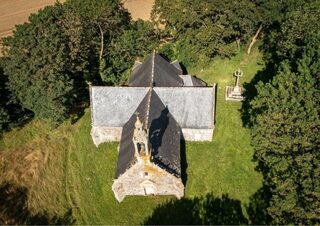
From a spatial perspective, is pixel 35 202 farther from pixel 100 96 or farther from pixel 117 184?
pixel 100 96

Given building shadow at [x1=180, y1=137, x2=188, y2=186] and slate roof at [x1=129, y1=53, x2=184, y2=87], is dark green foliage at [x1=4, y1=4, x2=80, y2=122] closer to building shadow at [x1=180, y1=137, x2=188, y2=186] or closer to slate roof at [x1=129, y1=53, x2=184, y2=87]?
slate roof at [x1=129, y1=53, x2=184, y2=87]

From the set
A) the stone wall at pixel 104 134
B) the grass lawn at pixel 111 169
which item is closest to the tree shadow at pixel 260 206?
the grass lawn at pixel 111 169

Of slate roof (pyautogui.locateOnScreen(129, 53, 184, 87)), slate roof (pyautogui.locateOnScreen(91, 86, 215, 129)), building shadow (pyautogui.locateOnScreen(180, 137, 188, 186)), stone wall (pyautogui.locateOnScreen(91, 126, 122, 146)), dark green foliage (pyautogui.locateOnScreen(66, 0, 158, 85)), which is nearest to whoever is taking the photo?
building shadow (pyautogui.locateOnScreen(180, 137, 188, 186))

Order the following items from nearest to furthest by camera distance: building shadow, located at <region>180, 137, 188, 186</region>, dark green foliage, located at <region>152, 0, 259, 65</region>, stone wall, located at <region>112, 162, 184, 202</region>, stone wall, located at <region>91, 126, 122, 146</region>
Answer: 1. stone wall, located at <region>112, 162, 184, 202</region>
2. building shadow, located at <region>180, 137, 188, 186</region>
3. stone wall, located at <region>91, 126, 122, 146</region>
4. dark green foliage, located at <region>152, 0, 259, 65</region>

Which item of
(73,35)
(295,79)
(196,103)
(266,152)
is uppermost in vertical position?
(73,35)

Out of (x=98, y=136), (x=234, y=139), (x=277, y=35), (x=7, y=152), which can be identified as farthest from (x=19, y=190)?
(x=277, y=35)

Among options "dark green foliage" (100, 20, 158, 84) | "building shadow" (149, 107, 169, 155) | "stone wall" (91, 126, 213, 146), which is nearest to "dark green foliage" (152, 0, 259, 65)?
"dark green foliage" (100, 20, 158, 84)

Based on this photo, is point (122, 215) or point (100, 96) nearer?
point (122, 215)

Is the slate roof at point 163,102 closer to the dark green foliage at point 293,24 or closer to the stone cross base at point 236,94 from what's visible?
the stone cross base at point 236,94
